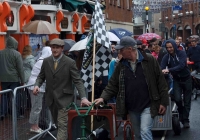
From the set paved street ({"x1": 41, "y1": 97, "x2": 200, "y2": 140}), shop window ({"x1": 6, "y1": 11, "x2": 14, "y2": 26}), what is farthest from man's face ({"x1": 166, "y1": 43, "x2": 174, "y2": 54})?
shop window ({"x1": 6, "y1": 11, "x2": 14, "y2": 26})

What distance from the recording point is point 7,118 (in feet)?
27.9

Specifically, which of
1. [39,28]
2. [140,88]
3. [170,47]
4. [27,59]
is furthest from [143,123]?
[39,28]

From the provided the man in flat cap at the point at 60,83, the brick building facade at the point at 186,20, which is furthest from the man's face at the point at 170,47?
the brick building facade at the point at 186,20

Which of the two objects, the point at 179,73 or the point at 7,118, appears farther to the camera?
the point at 179,73

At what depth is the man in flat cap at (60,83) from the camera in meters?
7.91

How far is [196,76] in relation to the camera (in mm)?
16812

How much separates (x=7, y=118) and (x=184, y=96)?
4.28 metres

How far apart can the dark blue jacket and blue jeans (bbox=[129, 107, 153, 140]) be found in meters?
3.61

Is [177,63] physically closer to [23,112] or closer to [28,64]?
[23,112]

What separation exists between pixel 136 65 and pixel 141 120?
745 mm

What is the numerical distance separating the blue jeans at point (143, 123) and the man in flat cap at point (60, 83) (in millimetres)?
1082

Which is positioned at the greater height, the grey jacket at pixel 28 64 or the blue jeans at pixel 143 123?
the grey jacket at pixel 28 64

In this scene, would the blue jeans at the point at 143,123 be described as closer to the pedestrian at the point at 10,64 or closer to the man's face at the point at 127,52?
the man's face at the point at 127,52

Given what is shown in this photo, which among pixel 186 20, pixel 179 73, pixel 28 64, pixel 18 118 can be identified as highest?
pixel 186 20
